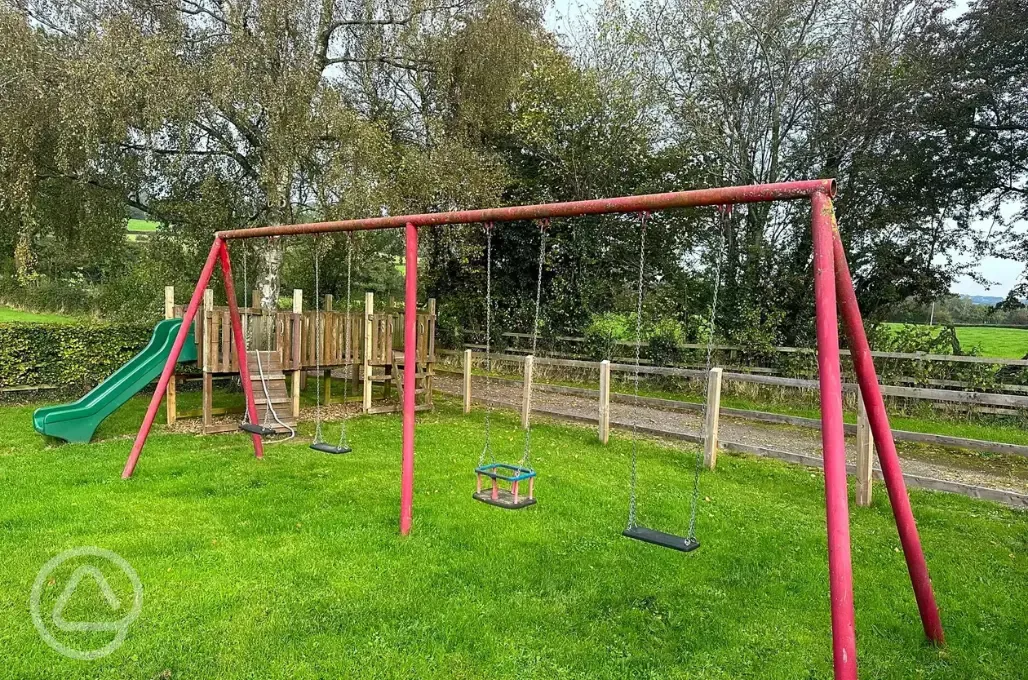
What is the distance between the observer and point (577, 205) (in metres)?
4.34

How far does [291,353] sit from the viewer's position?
9531mm

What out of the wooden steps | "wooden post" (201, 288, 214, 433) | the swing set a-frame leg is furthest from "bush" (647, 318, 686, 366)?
the swing set a-frame leg

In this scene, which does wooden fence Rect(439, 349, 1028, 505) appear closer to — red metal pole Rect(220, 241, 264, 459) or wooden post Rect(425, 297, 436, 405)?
wooden post Rect(425, 297, 436, 405)

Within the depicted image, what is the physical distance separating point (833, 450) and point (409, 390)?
314cm

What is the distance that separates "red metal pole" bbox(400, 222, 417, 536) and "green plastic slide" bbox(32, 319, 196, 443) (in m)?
3.60

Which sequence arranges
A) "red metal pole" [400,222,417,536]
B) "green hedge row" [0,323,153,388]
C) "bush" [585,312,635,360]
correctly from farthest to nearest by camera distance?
"bush" [585,312,635,360], "green hedge row" [0,323,153,388], "red metal pole" [400,222,417,536]

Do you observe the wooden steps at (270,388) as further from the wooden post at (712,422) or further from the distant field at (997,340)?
the distant field at (997,340)

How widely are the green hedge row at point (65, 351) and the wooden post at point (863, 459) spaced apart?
10275 mm

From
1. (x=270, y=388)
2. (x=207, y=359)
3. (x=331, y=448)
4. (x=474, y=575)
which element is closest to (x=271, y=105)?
(x=207, y=359)

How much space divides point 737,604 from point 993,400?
198 inches

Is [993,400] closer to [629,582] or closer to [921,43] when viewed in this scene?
[629,582]

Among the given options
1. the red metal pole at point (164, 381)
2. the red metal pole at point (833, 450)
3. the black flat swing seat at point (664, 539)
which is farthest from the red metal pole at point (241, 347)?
the red metal pole at point (833, 450)
